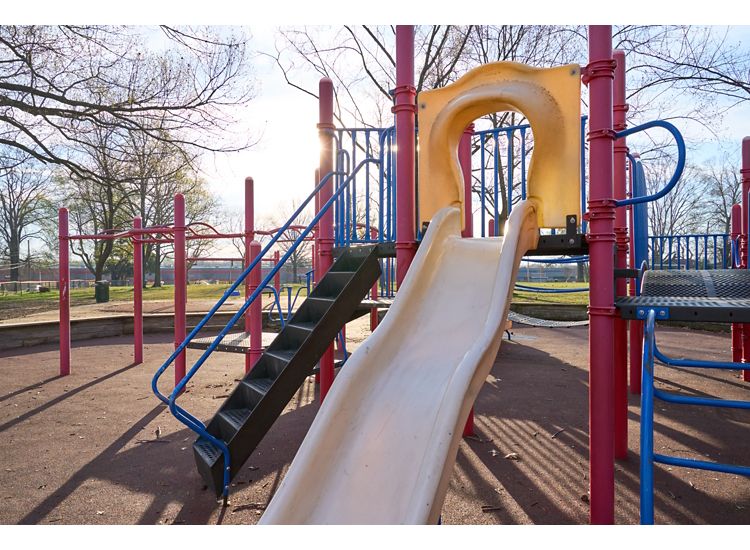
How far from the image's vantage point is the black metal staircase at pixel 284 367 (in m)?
3.27

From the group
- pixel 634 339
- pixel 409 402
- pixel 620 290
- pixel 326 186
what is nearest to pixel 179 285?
pixel 326 186

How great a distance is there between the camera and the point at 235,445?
324 cm

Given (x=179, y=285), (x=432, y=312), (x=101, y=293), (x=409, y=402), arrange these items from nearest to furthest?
1. (x=409, y=402)
2. (x=432, y=312)
3. (x=179, y=285)
4. (x=101, y=293)

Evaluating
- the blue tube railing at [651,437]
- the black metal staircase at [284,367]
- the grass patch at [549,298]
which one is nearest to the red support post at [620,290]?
the blue tube railing at [651,437]

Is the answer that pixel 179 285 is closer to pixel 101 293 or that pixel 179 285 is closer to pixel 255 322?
pixel 255 322

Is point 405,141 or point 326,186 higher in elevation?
point 405,141

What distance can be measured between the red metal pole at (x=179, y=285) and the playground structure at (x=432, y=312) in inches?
111

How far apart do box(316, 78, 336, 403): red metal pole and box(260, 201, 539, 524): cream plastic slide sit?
1247mm

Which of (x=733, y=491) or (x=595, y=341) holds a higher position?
(x=595, y=341)

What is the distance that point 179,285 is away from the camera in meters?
6.46

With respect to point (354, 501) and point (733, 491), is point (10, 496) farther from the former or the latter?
point (733, 491)

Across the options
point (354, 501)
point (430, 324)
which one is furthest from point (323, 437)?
point (430, 324)

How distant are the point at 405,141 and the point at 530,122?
0.94 meters

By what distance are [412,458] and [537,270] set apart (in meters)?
41.0
